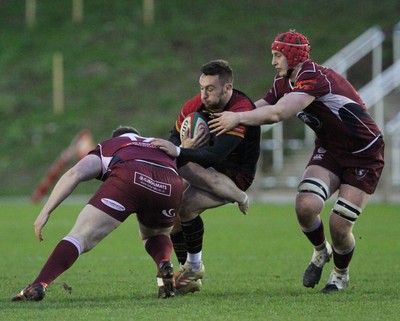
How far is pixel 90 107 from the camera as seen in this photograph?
34.2 metres

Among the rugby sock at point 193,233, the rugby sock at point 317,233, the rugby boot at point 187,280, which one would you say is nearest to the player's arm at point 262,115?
the rugby sock at point 193,233

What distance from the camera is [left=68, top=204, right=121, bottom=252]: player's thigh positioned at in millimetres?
8359

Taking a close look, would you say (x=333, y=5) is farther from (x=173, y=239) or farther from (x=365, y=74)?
(x=173, y=239)

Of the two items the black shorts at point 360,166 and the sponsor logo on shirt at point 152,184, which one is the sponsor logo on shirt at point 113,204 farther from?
the black shorts at point 360,166

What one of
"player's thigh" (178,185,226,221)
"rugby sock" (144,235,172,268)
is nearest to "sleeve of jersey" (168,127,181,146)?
"player's thigh" (178,185,226,221)

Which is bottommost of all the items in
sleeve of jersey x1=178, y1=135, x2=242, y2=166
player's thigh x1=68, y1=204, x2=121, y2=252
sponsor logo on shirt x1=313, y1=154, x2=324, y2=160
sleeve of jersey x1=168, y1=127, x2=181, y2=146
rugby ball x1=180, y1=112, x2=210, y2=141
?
player's thigh x1=68, y1=204, x2=121, y2=252

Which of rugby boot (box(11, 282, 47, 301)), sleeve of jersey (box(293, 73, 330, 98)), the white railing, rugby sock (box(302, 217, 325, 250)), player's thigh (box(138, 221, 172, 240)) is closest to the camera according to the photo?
rugby boot (box(11, 282, 47, 301))

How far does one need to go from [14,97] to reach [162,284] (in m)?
27.6

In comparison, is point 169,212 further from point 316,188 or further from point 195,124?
point 316,188

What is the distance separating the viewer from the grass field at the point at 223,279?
25.2 feet

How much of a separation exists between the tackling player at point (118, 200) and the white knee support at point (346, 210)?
4.77 feet

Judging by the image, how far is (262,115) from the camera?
29.2 ft

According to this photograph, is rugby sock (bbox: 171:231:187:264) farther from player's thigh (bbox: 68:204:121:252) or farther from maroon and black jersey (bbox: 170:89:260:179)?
player's thigh (bbox: 68:204:121:252)

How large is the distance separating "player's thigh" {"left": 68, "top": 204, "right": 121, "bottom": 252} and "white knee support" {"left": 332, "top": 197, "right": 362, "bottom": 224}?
1997 mm
